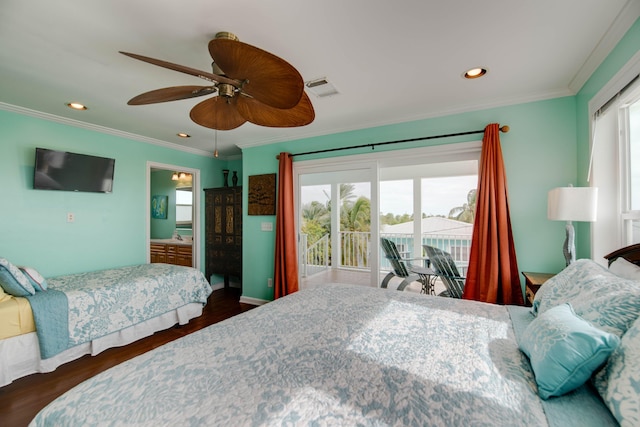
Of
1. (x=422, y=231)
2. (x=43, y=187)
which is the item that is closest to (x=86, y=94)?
(x=43, y=187)

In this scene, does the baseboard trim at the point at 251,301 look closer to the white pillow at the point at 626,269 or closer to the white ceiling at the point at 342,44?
the white ceiling at the point at 342,44

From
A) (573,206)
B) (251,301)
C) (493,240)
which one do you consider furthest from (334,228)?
(573,206)

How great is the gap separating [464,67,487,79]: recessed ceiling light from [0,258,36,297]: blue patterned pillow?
4085 millimetres

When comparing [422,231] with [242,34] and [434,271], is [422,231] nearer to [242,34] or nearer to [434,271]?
[434,271]

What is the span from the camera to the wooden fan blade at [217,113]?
6.28ft

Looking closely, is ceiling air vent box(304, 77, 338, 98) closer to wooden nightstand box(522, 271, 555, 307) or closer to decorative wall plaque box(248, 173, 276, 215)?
decorative wall plaque box(248, 173, 276, 215)

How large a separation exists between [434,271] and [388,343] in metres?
2.70

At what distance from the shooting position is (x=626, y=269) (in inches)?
55.8

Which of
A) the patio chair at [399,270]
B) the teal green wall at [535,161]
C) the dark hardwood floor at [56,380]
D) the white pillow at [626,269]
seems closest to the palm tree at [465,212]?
the patio chair at [399,270]

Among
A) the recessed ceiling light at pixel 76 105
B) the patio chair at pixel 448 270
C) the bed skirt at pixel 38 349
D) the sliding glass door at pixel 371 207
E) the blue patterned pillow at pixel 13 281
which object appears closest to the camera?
the bed skirt at pixel 38 349

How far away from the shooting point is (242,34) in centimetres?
176

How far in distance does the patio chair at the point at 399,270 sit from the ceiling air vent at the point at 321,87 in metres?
1.93

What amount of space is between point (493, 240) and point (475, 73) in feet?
4.96

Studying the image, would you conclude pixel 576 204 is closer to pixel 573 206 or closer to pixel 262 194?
pixel 573 206
